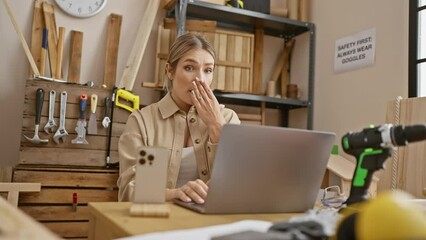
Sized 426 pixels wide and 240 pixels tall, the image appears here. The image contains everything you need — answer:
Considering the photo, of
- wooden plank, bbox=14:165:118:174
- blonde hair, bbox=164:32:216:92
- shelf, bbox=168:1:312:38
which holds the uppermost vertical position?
shelf, bbox=168:1:312:38

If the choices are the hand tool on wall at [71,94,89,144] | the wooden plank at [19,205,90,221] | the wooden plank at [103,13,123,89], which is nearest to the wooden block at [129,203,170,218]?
the wooden plank at [19,205,90,221]

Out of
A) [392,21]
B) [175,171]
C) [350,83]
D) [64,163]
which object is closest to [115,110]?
[64,163]

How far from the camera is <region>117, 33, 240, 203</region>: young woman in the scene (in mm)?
1379

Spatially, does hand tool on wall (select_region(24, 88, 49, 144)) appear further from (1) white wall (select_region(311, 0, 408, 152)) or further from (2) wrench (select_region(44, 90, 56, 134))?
(1) white wall (select_region(311, 0, 408, 152))

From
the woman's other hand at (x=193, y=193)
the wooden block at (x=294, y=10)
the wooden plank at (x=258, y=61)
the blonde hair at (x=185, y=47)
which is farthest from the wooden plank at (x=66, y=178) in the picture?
the wooden block at (x=294, y=10)

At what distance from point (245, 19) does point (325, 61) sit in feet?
1.98

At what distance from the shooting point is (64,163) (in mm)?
2023

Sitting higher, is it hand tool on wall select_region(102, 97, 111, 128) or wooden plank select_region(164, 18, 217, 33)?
wooden plank select_region(164, 18, 217, 33)

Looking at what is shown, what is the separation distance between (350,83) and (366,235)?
81.8 inches

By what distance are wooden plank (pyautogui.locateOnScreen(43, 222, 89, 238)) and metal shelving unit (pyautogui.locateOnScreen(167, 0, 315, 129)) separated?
1.09m

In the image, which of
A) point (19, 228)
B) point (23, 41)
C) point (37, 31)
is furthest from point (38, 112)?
point (19, 228)

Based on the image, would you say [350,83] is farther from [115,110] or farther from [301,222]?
[301,222]

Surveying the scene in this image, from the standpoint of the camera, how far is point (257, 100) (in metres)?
2.58

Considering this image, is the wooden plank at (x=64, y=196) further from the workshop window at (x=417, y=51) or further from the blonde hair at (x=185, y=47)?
the workshop window at (x=417, y=51)
